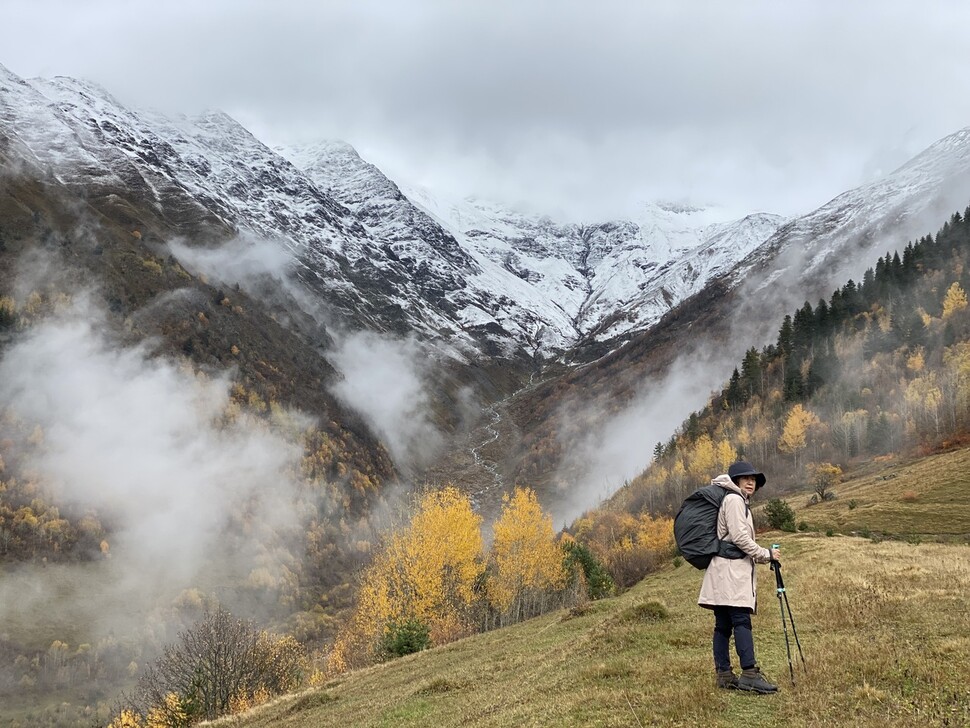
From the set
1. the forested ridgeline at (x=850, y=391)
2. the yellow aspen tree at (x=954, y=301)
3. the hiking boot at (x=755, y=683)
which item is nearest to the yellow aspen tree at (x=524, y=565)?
the forested ridgeline at (x=850, y=391)

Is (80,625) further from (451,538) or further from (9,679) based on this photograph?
(451,538)

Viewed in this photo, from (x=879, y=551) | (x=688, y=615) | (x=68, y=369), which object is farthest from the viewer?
(x=68, y=369)

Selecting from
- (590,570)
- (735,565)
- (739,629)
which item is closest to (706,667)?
(739,629)

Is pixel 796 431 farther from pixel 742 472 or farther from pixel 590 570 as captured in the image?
pixel 742 472

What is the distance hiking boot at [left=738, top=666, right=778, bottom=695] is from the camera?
10820 mm

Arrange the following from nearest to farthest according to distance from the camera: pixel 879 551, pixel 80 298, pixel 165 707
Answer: pixel 879 551 < pixel 165 707 < pixel 80 298

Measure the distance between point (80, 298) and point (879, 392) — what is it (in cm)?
21618

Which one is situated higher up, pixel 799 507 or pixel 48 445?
pixel 48 445

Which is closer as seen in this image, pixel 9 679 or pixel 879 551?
pixel 879 551

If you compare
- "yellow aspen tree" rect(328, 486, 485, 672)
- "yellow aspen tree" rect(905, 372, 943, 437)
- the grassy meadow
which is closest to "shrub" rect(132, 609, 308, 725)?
the grassy meadow

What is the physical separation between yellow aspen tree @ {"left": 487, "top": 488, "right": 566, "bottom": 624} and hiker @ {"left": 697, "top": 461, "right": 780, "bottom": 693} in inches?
2672

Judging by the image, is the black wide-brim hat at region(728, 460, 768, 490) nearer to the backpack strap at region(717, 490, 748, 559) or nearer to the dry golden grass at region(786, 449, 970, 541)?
the backpack strap at region(717, 490, 748, 559)

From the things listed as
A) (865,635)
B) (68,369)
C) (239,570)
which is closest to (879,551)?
(865,635)

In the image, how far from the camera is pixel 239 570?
144500 millimetres
